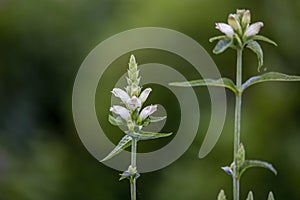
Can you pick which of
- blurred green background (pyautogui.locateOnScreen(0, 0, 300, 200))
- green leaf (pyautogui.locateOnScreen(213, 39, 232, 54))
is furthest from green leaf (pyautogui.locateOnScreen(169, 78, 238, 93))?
blurred green background (pyautogui.locateOnScreen(0, 0, 300, 200))

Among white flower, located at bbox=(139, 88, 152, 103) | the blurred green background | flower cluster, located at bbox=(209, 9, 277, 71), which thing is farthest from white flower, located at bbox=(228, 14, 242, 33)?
the blurred green background

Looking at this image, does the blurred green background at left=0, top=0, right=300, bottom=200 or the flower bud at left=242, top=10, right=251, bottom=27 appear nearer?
the flower bud at left=242, top=10, right=251, bottom=27

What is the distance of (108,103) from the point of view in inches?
82.7

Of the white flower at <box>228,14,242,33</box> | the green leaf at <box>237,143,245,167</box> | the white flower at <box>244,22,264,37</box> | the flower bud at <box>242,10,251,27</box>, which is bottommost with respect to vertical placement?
the green leaf at <box>237,143,245,167</box>

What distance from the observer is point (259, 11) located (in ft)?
6.91

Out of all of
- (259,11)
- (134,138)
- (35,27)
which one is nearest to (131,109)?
(134,138)

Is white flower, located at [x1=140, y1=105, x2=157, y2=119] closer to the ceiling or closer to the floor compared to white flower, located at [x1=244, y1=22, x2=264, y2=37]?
closer to the floor

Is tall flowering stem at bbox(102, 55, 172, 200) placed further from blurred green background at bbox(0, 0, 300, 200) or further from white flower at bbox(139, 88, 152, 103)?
blurred green background at bbox(0, 0, 300, 200)

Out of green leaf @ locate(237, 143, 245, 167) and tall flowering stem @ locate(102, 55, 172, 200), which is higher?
tall flowering stem @ locate(102, 55, 172, 200)

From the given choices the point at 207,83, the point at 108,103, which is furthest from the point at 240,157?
the point at 108,103

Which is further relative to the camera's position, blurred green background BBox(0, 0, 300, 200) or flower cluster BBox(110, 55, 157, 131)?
blurred green background BBox(0, 0, 300, 200)

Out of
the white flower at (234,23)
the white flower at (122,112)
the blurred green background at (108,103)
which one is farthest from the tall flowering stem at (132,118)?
the blurred green background at (108,103)

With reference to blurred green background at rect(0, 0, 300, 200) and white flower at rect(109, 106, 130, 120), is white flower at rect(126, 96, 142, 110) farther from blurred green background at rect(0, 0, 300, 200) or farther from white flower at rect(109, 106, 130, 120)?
blurred green background at rect(0, 0, 300, 200)

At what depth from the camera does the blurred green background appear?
76.5 inches
